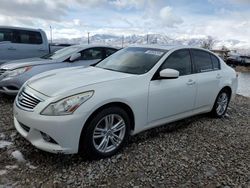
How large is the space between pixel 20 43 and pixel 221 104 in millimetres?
6668

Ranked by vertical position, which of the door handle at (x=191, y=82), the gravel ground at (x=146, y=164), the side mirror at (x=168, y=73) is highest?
the side mirror at (x=168, y=73)

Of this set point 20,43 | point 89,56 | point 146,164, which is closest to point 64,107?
point 146,164

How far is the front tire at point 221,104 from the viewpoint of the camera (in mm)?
5652

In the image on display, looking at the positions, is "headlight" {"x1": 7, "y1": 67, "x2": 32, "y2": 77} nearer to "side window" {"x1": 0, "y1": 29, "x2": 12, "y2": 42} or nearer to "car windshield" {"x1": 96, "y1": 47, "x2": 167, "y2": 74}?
"car windshield" {"x1": 96, "y1": 47, "x2": 167, "y2": 74}

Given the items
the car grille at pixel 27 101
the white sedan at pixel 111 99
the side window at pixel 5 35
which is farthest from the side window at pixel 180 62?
the side window at pixel 5 35

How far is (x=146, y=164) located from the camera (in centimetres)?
356

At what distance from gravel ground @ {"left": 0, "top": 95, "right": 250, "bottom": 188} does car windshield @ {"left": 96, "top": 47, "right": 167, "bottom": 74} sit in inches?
43.6

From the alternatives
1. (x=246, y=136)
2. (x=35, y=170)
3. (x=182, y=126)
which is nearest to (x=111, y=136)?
(x=35, y=170)

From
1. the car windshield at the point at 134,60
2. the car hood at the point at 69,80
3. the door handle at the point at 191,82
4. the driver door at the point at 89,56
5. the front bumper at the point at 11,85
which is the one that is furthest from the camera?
the driver door at the point at 89,56

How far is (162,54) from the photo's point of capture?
445 cm

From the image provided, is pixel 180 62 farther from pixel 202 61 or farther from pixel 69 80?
pixel 69 80

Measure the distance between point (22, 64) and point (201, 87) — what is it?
4047 mm

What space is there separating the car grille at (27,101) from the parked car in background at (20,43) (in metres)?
5.52

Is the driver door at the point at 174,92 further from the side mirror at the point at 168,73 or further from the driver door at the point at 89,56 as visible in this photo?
the driver door at the point at 89,56
